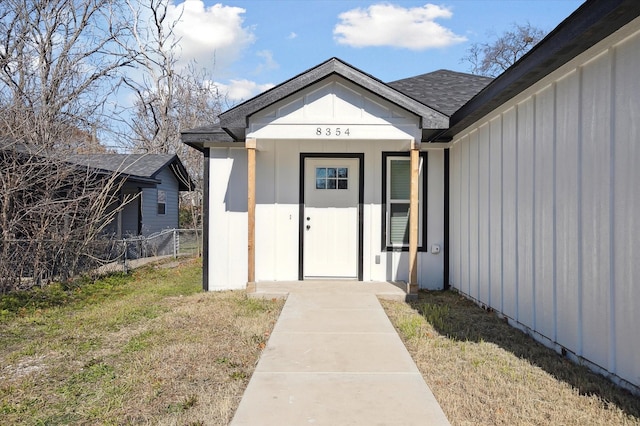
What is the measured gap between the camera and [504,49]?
26328 millimetres

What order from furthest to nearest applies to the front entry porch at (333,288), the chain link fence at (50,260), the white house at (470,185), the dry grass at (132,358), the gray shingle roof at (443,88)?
the gray shingle roof at (443,88)
the chain link fence at (50,260)
the front entry porch at (333,288)
the white house at (470,185)
the dry grass at (132,358)

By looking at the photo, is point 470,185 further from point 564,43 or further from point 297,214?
point 564,43

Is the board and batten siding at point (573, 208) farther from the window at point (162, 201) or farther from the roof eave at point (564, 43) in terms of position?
the window at point (162, 201)

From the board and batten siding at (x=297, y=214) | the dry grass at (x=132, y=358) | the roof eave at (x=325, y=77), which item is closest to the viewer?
the dry grass at (x=132, y=358)

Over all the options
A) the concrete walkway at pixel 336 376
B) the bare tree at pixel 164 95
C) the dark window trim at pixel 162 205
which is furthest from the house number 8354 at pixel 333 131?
the bare tree at pixel 164 95

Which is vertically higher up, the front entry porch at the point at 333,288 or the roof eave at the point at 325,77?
the roof eave at the point at 325,77

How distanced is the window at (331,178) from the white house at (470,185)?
0.03 meters

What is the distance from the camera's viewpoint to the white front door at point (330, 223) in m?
7.92

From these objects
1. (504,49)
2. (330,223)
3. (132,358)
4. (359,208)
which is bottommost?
(132,358)

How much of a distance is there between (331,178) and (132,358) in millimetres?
4631

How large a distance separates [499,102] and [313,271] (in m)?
4.10

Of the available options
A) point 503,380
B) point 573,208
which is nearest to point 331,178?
point 573,208

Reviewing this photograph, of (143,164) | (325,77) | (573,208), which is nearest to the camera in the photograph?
(573,208)

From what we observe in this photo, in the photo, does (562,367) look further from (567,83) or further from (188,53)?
(188,53)
